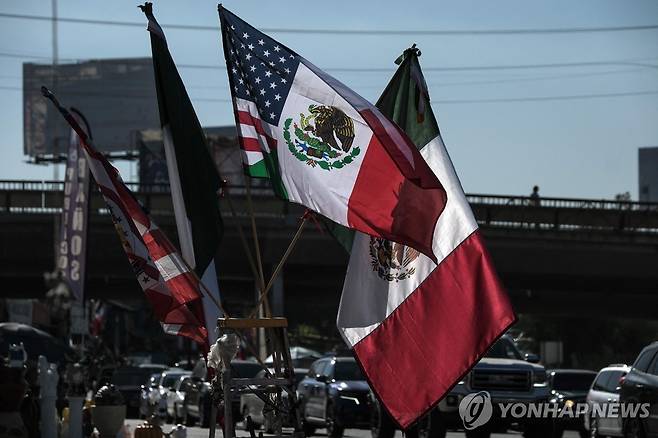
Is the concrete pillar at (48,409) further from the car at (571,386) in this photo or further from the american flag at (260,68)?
the car at (571,386)

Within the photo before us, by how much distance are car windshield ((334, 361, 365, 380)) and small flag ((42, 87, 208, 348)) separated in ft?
44.1

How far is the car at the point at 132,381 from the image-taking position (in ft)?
141

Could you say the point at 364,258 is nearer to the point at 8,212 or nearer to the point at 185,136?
the point at 185,136

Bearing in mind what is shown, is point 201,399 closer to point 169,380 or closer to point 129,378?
point 169,380

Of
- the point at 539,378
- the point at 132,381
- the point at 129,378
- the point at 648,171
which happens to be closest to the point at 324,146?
the point at 539,378

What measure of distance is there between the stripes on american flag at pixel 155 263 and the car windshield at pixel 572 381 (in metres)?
19.0

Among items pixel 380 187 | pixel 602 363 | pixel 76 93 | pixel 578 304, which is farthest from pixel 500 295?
pixel 76 93

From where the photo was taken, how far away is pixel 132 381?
1850 inches

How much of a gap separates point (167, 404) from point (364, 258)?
26370 millimetres

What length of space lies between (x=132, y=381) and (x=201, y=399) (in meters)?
14.1

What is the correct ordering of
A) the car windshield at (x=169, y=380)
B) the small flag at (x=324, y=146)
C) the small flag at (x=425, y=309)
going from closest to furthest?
the small flag at (x=324, y=146), the small flag at (x=425, y=309), the car windshield at (x=169, y=380)

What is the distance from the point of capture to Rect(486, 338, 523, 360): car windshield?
25.0m

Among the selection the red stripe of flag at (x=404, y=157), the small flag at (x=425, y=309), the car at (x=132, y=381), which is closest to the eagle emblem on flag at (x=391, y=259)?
the small flag at (x=425, y=309)

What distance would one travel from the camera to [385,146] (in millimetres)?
12508
